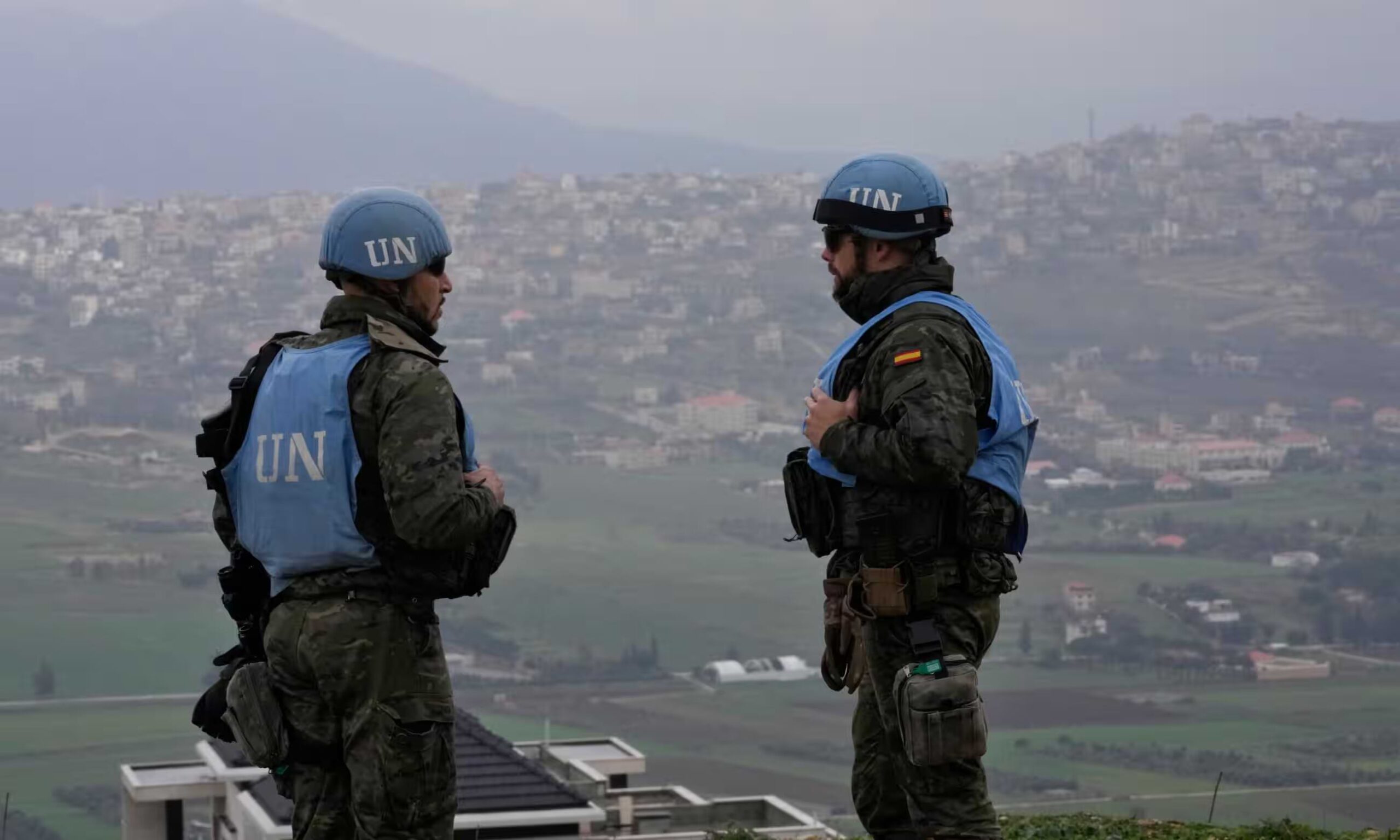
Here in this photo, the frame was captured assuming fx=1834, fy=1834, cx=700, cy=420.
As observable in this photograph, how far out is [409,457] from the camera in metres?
4.57

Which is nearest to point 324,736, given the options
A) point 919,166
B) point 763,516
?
point 919,166

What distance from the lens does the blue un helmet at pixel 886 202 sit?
5289mm

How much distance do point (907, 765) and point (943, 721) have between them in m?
0.26

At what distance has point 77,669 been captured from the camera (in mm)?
121250

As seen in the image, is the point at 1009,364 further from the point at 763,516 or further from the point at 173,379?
the point at 173,379

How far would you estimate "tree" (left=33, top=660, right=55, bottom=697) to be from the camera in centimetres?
11669

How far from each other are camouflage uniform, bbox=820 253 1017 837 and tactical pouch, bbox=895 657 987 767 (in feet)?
0.31

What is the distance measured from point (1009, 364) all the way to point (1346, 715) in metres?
119

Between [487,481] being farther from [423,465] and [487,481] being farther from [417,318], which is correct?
[417,318]

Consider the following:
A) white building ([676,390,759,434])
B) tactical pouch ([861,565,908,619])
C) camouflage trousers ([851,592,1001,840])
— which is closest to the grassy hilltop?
camouflage trousers ([851,592,1001,840])

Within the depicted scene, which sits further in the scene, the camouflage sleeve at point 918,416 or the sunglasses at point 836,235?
the sunglasses at point 836,235

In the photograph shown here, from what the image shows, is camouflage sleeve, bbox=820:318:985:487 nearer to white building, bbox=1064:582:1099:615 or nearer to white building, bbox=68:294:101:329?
white building, bbox=1064:582:1099:615

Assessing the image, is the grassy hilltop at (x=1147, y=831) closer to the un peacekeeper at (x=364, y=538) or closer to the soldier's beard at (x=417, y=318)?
the un peacekeeper at (x=364, y=538)

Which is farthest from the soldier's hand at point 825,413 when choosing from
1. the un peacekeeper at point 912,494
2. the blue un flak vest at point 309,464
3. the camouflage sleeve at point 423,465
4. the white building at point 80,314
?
the white building at point 80,314
